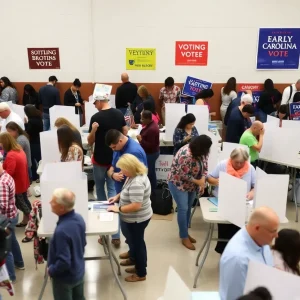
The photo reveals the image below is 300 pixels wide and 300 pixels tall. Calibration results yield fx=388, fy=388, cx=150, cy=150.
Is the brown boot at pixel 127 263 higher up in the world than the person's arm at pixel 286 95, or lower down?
lower down

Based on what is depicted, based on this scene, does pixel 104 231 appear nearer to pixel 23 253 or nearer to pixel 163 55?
pixel 23 253

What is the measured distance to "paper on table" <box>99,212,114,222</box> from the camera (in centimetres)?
335

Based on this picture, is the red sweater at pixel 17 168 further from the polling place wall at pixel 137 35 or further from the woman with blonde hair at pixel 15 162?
the polling place wall at pixel 137 35

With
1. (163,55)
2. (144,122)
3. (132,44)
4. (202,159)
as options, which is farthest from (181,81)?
(202,159)

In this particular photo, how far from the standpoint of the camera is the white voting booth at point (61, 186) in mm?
2971

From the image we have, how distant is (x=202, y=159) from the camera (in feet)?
12.7

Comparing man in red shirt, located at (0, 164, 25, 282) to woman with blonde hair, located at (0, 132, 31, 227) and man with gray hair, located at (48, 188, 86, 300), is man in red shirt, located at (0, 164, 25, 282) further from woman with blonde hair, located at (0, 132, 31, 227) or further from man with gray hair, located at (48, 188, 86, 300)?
man with gray hair, located at (48, 188, 86, 300)

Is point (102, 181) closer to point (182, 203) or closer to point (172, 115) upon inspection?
point (182, 203)

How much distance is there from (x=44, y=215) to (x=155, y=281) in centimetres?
133

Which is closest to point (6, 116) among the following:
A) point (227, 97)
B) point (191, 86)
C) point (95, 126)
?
point (95, 126)

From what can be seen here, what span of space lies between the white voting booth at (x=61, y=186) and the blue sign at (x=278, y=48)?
5846mm

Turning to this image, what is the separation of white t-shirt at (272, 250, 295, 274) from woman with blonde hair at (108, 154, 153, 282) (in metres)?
1.23

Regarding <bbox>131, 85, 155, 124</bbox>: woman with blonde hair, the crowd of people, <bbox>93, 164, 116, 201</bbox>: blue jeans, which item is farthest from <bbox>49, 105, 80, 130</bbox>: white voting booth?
<bbox>93, 164, 116, 201</bbox>: blue jeans

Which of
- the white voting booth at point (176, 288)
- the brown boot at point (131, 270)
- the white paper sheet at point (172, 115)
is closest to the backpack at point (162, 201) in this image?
the white paper sheet at point (172, 115)
